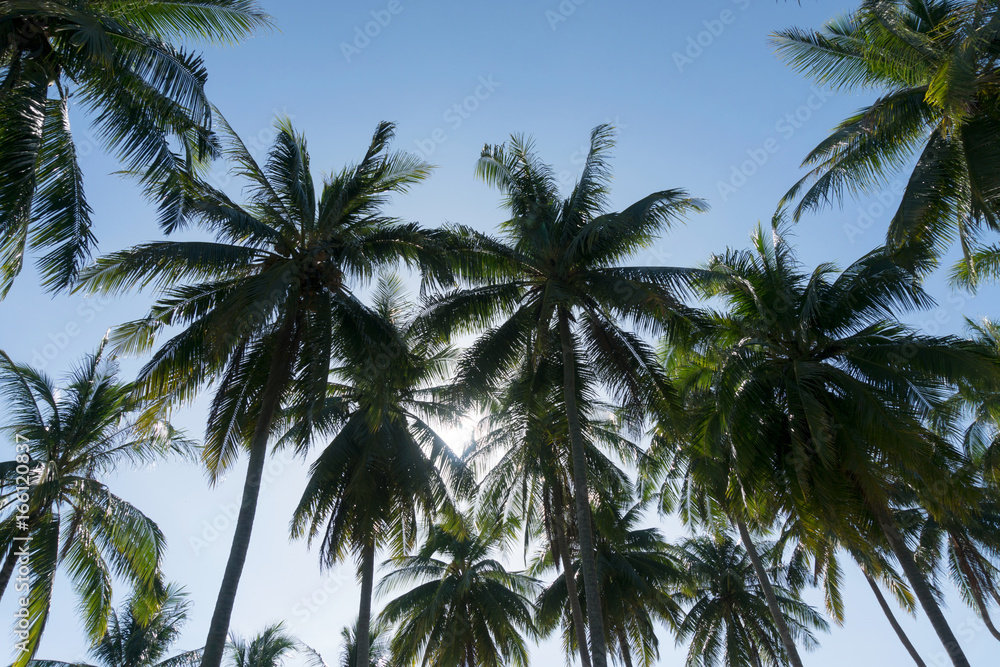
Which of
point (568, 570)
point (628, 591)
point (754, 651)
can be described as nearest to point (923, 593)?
point (568, 570)

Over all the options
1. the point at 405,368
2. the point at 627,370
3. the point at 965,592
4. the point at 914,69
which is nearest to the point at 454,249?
the point at 405,368

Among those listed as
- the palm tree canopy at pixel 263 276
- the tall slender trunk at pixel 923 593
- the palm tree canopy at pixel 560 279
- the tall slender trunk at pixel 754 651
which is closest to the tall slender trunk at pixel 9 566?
the palm tree canopy at pixel 263 276

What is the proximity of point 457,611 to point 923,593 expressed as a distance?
14828 millimetres

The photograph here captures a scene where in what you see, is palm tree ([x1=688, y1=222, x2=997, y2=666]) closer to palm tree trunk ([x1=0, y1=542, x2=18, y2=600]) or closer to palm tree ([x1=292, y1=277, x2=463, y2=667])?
palm tree ([x1=292, y1=277, x2=463, y2=667])

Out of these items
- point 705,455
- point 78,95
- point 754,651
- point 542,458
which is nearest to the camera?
point 78,95

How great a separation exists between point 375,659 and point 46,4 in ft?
83.4

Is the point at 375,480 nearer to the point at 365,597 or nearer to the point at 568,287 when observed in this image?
the point at 365,597

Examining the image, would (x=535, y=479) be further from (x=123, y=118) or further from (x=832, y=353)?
(x=123, y=118)

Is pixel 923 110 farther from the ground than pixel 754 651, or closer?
farther from the ground

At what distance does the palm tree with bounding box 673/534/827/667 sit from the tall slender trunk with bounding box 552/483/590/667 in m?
6.84

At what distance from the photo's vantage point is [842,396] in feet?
47.3

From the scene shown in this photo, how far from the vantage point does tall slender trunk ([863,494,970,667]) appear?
12.3 meters

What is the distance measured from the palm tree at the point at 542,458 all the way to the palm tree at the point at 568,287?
83cm

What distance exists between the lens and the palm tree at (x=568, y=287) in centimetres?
1484
